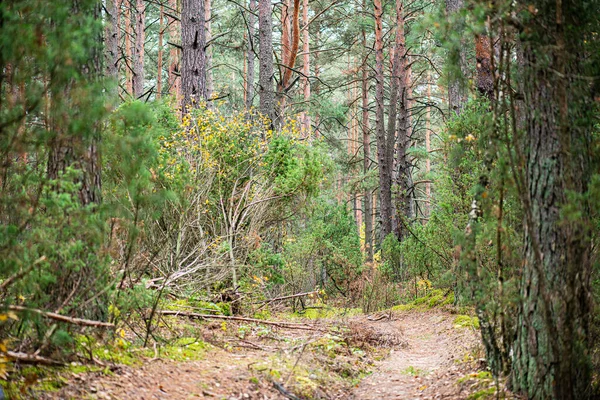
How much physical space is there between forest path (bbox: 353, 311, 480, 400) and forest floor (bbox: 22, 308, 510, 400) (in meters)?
0.01

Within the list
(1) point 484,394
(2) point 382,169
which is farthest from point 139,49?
(1) point 484,394

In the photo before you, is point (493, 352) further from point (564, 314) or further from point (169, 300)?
point (169, 300)

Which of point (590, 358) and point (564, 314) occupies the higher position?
point (564, 314)

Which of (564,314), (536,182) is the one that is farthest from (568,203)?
(564,314)

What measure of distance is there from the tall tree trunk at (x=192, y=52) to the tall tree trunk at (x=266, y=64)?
172 centimetres

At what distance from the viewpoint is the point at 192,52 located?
1155 centimetres

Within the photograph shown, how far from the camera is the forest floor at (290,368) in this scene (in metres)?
4.57

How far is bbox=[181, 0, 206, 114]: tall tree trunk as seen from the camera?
1155cm

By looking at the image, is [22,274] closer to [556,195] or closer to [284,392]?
[284,392]

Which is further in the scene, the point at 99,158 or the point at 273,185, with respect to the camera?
the point at 273,185

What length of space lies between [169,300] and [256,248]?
194 cm

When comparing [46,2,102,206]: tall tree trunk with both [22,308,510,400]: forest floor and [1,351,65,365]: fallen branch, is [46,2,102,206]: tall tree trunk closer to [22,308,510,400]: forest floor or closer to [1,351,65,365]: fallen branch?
[1,351,65,365]: fallen branch

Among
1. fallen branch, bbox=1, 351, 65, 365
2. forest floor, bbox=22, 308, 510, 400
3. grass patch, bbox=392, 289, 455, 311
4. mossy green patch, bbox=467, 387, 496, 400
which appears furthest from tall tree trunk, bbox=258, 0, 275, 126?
fallen branch, bbox=1, 351, 65, 365

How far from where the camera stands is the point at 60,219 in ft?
13.3
